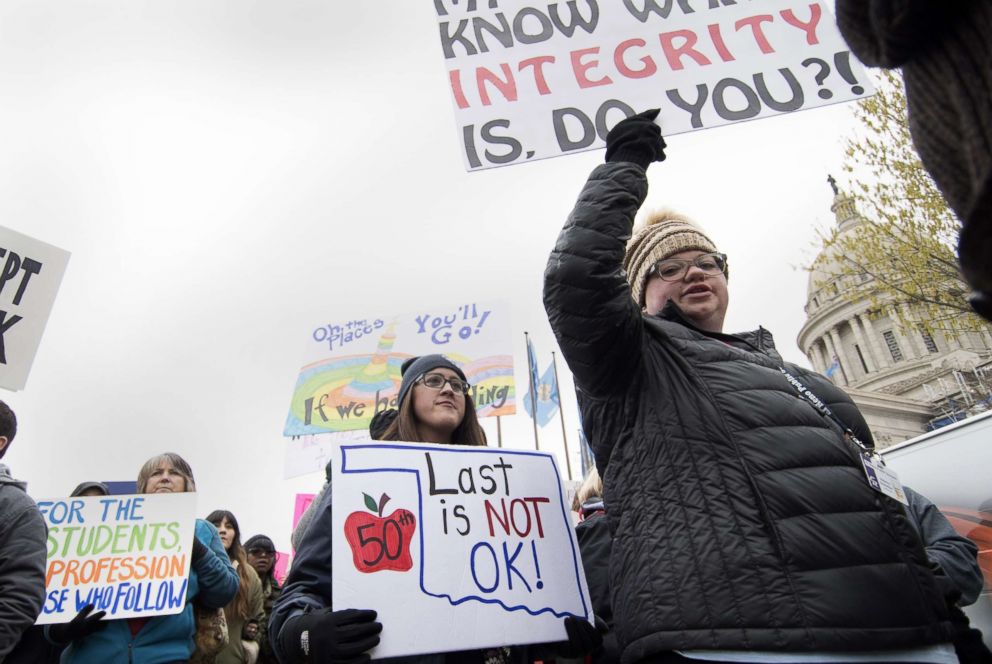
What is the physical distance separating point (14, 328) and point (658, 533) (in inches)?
169

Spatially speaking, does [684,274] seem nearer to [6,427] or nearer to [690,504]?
[690,504]

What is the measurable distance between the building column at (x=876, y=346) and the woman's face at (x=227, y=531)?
55823 mm

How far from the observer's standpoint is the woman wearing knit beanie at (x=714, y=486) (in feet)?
4.89

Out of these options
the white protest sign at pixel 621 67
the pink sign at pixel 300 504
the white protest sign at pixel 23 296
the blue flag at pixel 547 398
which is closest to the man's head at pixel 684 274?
the white protest sign at pixel 621 67

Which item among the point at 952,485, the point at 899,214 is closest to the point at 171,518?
the point at 952,485

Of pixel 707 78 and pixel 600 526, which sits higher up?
pixel 707 78

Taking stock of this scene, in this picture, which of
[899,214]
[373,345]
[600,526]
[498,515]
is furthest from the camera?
[899,214]

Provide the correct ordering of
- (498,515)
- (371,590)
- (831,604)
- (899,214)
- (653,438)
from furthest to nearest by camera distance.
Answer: (899,214) → (498,515) → (371,590) → (653,438) → (831,604)

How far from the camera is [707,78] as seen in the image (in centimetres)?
290

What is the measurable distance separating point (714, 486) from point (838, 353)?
6207 centimetres

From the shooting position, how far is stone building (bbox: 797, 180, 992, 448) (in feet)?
124

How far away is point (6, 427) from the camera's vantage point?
3.19 meters

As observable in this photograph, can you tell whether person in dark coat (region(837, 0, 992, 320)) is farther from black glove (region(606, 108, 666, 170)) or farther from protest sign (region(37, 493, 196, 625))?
protest sign (region(37, 493, 196, 625))

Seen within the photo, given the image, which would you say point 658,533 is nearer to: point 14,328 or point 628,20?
point 628,20
